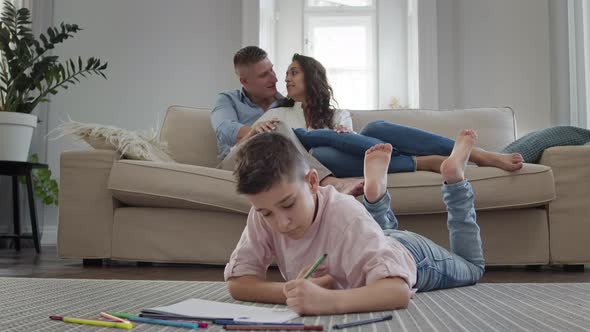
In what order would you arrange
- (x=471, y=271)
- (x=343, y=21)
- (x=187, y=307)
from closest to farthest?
(x=187, y=307), (x=471, y=271), (x=343, y=21)

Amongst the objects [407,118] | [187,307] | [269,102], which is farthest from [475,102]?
[187,307]

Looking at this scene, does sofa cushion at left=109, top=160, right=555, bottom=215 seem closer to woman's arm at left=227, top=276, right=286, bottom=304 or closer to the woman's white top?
the woman's white top

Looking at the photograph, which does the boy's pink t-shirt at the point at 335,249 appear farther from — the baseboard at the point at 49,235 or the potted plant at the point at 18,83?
the baseboard at the point at 49,235

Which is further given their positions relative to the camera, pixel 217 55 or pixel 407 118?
pixel 217 55

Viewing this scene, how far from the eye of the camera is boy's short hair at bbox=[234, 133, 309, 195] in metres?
1.08

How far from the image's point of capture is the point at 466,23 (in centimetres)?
435

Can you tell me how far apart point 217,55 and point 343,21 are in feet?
6.54

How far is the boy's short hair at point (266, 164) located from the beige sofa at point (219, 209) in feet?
4.23

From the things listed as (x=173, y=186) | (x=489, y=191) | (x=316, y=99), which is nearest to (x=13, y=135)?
(x=173, y=186)

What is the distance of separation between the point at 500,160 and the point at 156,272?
1339 mm

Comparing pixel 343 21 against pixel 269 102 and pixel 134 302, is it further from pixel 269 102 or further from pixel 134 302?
pixel 134 302

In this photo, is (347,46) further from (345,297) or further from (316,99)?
(345,297)

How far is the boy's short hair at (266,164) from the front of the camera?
3.55 ft

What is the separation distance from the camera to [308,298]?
1057mm
